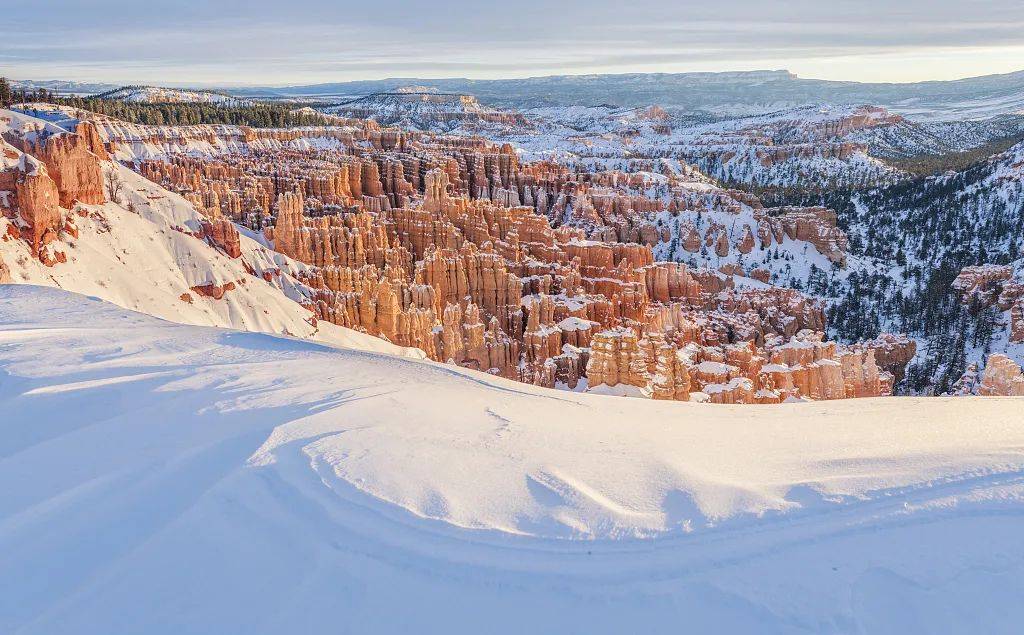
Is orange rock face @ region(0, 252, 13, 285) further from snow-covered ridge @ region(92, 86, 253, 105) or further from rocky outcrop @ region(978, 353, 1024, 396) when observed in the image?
snow-covered ridge @ region(92, 86, 253, 105)

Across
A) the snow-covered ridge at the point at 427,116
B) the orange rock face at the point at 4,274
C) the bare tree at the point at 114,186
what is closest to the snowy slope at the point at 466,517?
the orange rock face at the point at 4,274

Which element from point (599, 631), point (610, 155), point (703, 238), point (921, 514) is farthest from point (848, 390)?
point (610, 155)

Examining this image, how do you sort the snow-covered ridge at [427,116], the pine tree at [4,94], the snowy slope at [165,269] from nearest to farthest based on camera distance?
the snowy slope at [165,269], the pine tree at [4,94], the snow-covered ridge at [427,116]

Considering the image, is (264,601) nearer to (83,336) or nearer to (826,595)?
(826,595)

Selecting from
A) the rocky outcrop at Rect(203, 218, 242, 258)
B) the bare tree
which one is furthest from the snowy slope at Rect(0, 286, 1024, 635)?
the bare tree

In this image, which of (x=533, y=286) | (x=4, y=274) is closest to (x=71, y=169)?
(x=4, y=274)

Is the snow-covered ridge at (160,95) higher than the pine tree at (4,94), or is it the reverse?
the snow-covered ridge at (160,95)

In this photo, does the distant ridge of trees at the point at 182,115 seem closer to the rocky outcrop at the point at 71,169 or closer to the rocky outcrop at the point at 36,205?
the rocky outcrop at the point at 71,169

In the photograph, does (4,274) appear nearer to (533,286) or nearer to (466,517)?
(466,517)
